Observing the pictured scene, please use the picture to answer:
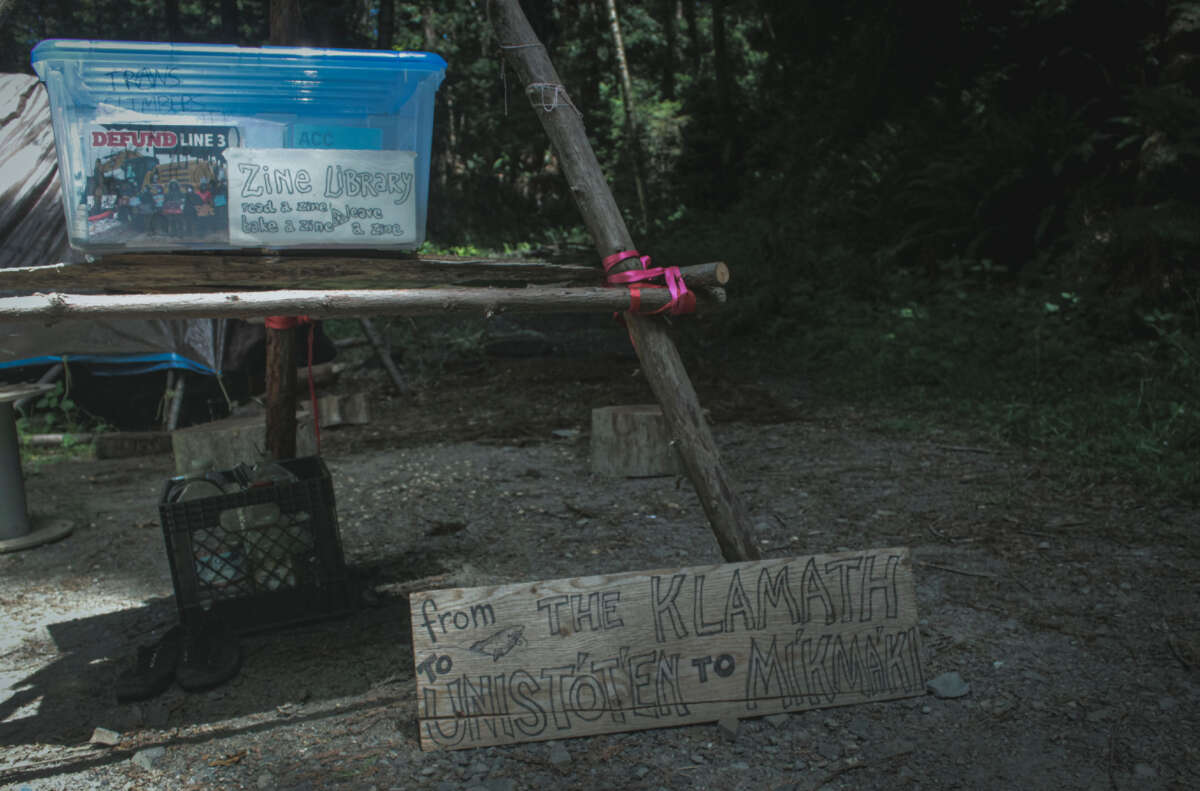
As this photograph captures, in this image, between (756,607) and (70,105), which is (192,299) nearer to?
(70,105)

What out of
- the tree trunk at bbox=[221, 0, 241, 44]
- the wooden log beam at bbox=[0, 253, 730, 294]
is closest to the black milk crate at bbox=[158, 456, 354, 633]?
the wooden log beam at bbox=[0, 253, 730, 294]

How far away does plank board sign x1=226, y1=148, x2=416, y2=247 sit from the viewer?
2.21m

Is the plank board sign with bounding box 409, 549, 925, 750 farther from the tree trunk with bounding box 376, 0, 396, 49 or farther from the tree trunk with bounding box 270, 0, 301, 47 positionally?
the tree trunk with bounding box 376, 0, 396, 49

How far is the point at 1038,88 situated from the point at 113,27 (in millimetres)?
12641

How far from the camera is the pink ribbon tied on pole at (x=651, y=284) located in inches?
101

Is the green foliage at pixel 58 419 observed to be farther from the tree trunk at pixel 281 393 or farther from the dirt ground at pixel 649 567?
the tree trunk at pixel 281 393

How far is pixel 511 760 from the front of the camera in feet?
7.45

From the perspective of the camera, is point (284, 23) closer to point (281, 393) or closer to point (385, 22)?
point (281, 393)

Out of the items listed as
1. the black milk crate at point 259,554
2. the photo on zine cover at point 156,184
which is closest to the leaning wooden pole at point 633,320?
the photo on zine cover at point 156,184

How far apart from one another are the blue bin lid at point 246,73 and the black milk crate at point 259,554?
1.38m

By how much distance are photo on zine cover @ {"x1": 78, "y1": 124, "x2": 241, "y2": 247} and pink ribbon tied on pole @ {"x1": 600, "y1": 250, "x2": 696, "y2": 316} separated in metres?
1.10

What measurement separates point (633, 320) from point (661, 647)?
96 centimetres

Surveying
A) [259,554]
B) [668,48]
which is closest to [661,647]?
[259,554]

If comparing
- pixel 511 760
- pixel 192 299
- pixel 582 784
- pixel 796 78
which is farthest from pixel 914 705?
pixel 796 78
